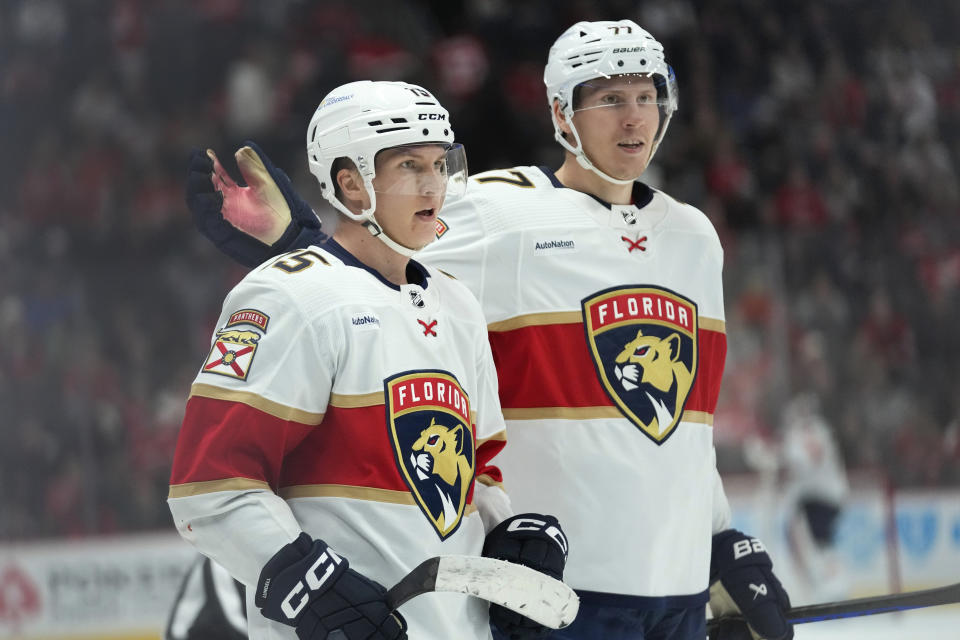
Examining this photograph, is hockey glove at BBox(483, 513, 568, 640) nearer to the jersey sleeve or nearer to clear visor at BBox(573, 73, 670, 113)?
the jersey sleeve

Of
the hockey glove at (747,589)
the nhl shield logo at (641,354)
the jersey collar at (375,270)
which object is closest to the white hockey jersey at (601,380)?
the nhl shield logo at (641,354)

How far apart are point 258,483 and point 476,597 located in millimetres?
381

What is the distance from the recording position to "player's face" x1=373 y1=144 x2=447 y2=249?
6.05 feet

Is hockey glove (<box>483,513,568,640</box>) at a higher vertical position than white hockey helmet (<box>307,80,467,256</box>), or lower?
lower

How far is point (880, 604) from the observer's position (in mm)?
2338

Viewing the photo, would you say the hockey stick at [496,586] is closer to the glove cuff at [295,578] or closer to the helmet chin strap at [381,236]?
the glove cuff at [295,578]

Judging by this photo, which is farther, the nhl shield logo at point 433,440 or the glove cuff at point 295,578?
the nhl shield logo at point 433,440

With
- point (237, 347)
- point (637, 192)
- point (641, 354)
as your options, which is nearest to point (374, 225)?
point (237, 347)

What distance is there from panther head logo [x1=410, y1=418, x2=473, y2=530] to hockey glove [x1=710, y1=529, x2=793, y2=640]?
0.78 m

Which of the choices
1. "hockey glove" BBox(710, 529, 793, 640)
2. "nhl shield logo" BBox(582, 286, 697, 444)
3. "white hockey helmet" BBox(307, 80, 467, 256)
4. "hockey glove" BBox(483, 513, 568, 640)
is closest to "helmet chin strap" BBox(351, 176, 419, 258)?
"white hockey helmet" BBox(307, 80, 467, 256)

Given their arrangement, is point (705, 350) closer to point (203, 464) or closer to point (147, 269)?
point (203, 464)

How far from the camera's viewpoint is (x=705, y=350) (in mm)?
2357

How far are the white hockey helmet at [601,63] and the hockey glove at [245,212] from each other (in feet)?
1.61

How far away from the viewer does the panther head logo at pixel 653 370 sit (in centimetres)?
227
